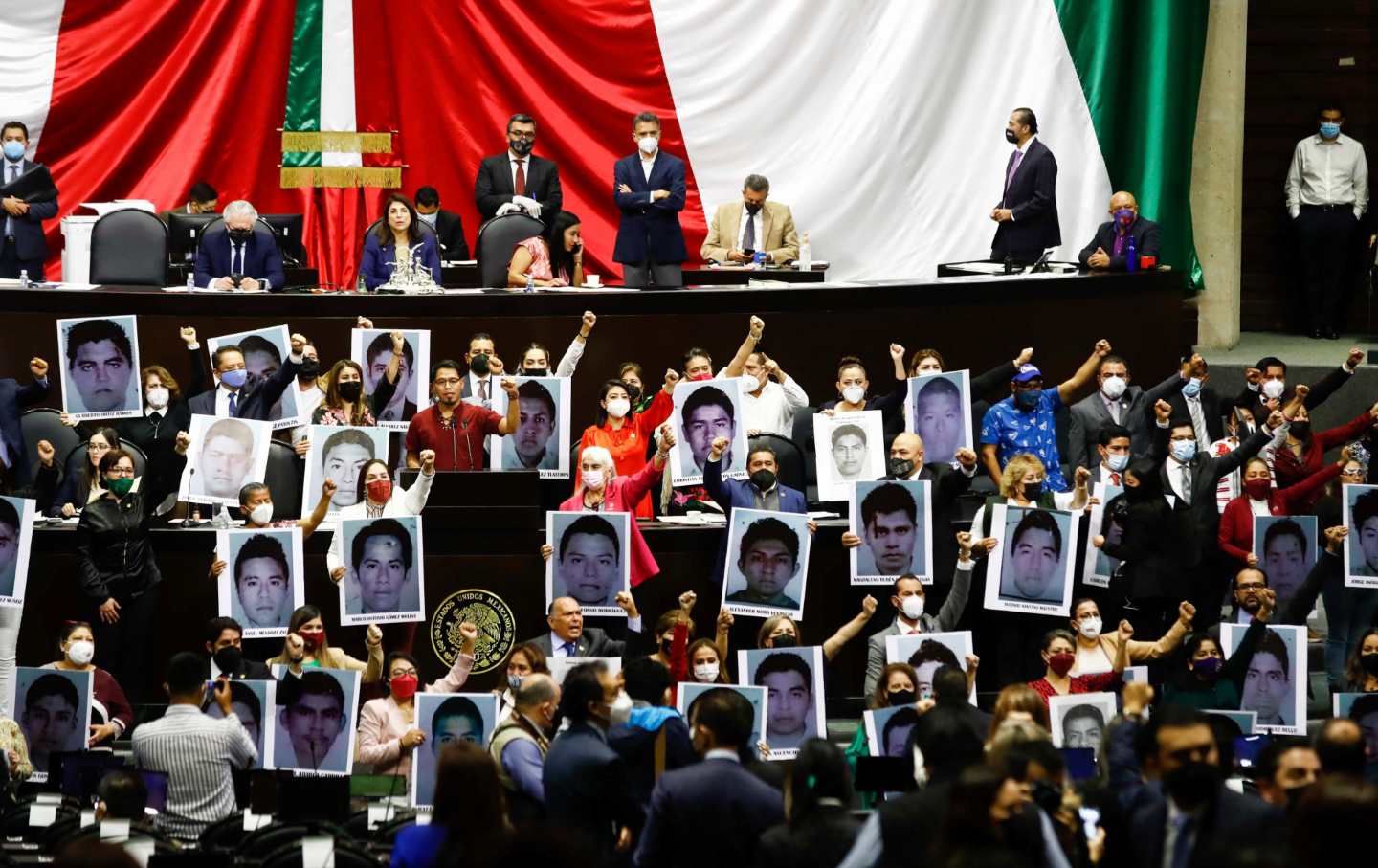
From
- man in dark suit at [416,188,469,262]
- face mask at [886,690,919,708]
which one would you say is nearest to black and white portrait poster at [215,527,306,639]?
face mask at [886,690,919,708]

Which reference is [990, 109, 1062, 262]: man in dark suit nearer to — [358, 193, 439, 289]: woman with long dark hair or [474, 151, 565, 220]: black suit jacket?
[474, 151, 565, 220]: black suit jacket

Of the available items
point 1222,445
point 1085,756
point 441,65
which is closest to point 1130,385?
point 1222,445

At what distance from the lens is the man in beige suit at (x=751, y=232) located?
52.3ft

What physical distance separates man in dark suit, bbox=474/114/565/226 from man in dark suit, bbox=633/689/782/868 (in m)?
9.20

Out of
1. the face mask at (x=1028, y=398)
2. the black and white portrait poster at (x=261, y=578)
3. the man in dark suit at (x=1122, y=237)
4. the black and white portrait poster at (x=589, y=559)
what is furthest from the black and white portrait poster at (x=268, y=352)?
the man in dark suit at (x=1122, y=237)

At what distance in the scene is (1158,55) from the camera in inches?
690

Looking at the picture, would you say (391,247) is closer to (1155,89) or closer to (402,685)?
(402,685)

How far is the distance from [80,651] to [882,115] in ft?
29.6

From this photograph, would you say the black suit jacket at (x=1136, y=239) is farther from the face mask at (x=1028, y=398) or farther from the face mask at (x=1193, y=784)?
the face mask at (x=1193, y=784)

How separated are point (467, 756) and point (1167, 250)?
1246 cm

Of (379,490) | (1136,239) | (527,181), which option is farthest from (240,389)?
(1136,239)

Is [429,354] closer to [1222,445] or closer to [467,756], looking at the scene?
[1222,445]

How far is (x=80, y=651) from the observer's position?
10.7 meters

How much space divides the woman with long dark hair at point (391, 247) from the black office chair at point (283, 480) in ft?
7.07
